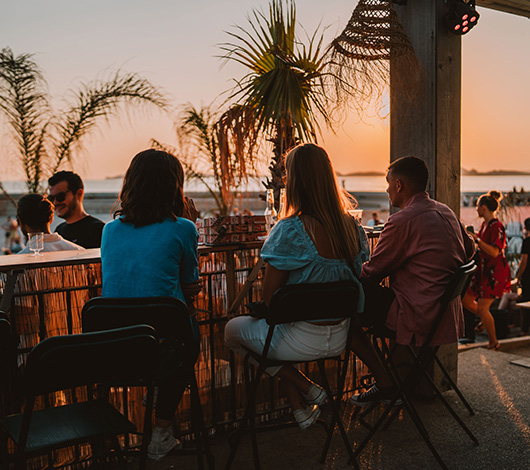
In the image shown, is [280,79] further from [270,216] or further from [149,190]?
[149,190]

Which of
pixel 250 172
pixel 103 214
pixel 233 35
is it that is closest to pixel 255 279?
pixel 250 172

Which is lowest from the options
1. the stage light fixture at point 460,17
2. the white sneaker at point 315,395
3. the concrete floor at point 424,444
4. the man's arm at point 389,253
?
the concrete floor at point 424,444

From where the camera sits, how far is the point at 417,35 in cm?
361

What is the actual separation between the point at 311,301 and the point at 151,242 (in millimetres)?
697

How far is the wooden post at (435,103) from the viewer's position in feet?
11.6

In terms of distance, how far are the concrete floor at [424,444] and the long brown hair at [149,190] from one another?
4.56ft

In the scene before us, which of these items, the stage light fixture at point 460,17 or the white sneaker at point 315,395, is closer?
the white sneaker at point 315,395

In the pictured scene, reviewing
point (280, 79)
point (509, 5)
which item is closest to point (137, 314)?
point (280, 79)

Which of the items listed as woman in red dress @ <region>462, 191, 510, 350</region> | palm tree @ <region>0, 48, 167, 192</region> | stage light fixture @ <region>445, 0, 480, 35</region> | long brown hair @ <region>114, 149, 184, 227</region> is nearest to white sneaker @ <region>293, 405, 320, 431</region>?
long brown hair @ <region>114, 149, 184, 227</region>

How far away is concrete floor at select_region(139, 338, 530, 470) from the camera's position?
9.12 ft

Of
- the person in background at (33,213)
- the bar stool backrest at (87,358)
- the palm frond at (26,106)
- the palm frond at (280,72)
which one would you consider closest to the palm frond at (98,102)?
the palm frond at (26,106)

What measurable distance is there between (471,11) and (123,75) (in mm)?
4571

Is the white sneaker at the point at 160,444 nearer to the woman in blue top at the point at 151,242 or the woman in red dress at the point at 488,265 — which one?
the woman in blue top at the point at 151,242

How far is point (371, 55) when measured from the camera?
3.64m
